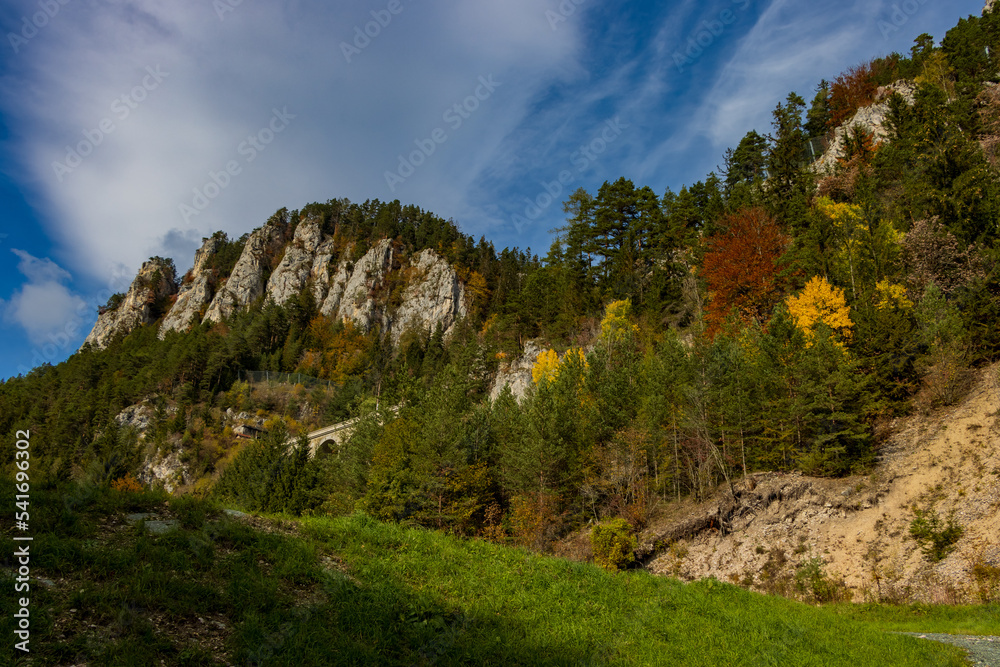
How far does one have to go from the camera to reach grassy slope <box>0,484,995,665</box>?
5922mm

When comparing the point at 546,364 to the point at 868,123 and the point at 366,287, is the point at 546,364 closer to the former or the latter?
the point at 868,123

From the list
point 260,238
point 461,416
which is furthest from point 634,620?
point 260,238

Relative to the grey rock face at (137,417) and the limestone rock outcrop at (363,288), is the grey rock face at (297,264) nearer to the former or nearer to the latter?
the limestone rock outcrop at (363,288)

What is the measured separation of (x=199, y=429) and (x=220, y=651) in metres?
79.9

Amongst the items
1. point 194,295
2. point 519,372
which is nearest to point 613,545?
point 519,372

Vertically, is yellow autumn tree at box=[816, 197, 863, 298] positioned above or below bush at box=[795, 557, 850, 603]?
above

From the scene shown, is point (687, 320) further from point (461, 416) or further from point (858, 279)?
point (461, 416)

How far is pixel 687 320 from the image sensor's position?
4684 cm

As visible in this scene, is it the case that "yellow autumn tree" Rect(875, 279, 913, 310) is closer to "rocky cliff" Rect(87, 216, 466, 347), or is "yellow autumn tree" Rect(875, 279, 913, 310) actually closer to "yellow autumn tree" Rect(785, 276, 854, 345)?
"yellow autumn tree" Rect(785, 276, 854, 345)

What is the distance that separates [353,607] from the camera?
7.52m

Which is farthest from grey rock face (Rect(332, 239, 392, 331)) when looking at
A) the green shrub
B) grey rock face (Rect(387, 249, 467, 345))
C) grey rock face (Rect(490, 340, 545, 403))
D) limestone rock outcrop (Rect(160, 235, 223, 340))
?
the green shrub

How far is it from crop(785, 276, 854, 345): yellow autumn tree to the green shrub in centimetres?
Result: 1148

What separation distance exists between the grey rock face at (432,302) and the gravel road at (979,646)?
8546 cm

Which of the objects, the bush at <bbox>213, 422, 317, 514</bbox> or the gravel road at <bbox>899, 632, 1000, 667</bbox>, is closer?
the gravel road at <bbox>899, 632, 1000, 667</bbox>
